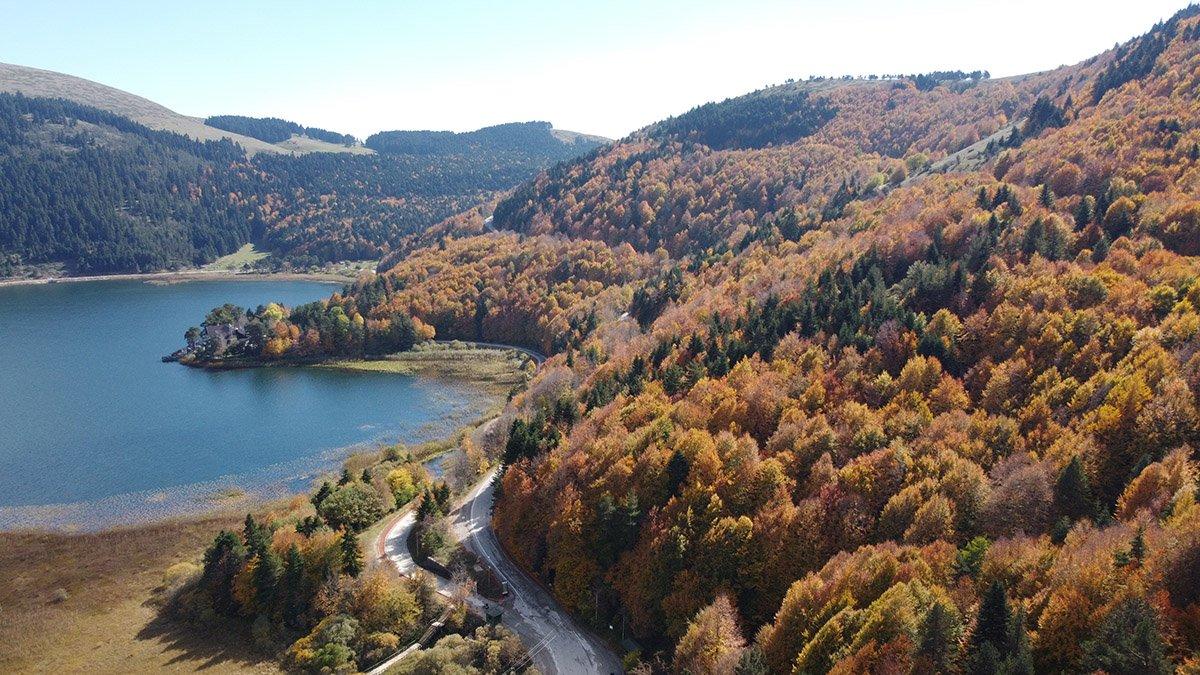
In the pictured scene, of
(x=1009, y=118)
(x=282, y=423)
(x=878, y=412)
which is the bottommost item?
(x=282, y=423)

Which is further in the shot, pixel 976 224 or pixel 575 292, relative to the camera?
pixel 575 292

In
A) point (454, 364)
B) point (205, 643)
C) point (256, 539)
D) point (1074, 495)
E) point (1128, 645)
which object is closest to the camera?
point (1128, 645)

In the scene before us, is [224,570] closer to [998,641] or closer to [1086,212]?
[998,641]

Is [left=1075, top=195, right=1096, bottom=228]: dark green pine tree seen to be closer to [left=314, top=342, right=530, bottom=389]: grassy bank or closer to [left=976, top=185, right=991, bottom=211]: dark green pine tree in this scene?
[left=976, top=185, right=991, bottom=211]: dark green pine tree

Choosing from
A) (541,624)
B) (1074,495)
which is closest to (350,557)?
(541,624)

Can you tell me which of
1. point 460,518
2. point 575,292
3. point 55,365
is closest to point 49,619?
point 460,518

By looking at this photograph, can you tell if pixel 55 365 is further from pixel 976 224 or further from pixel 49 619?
pixel 976 224

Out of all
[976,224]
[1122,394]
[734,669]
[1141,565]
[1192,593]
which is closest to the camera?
[1192,593]

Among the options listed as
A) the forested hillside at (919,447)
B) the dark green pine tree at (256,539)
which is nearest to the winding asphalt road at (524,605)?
the forested hillside at (919,447)

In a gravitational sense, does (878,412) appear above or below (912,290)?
below
